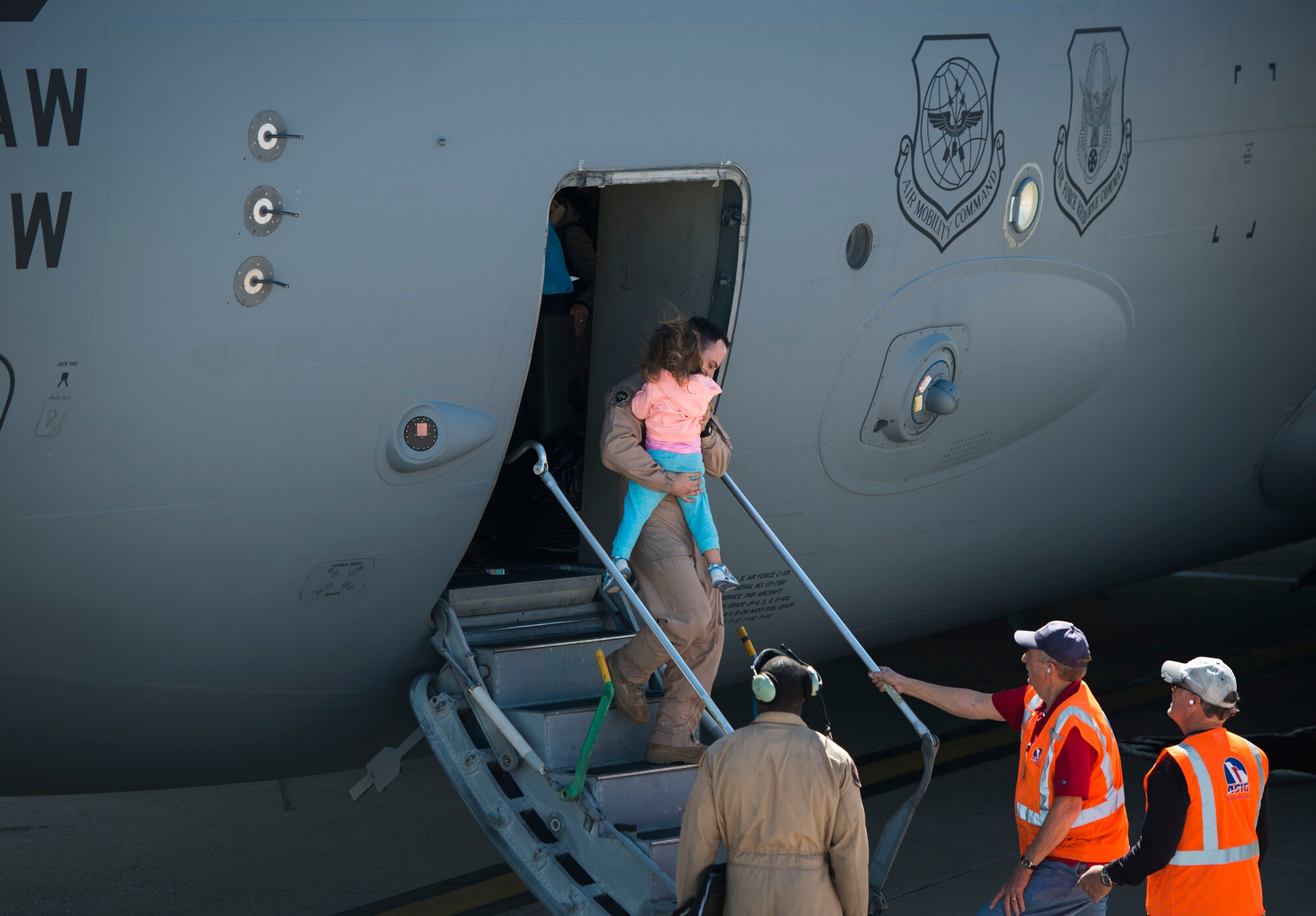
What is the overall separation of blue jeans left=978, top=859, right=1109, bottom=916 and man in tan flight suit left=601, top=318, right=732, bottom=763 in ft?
4.46

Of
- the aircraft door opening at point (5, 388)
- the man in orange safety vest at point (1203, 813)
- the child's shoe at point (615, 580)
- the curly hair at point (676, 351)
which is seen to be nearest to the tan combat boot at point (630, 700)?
the child's shoe at point (615, 580)

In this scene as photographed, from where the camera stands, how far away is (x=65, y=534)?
4.97 meters

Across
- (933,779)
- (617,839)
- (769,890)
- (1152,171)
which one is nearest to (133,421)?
(617,839)

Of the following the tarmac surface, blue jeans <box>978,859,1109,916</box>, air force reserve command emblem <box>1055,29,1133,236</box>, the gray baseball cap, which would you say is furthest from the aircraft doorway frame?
the tarmac surface

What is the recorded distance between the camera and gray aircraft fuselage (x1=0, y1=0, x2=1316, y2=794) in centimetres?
482

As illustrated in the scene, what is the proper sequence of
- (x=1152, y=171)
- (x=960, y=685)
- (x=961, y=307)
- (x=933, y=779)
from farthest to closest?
(x=960, y=685) < (x=933, y=779) < (x=1152, y=171) < (x=961, y=307)

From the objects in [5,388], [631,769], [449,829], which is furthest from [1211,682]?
[449,829]

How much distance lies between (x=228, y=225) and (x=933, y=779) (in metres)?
6.27

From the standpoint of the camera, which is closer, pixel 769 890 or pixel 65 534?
pixel 769 890

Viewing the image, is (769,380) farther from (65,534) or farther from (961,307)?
(65,534)

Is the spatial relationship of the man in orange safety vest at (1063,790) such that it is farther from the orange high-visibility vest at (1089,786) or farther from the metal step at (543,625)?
the metal step at (543,625)

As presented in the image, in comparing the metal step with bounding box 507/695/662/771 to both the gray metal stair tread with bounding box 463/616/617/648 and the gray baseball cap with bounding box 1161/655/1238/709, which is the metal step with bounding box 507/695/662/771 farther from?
the gray baseball cap with bounding box 1161/655/1238/709

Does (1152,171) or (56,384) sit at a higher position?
(1152,171)

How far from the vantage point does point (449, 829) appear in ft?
28.8
